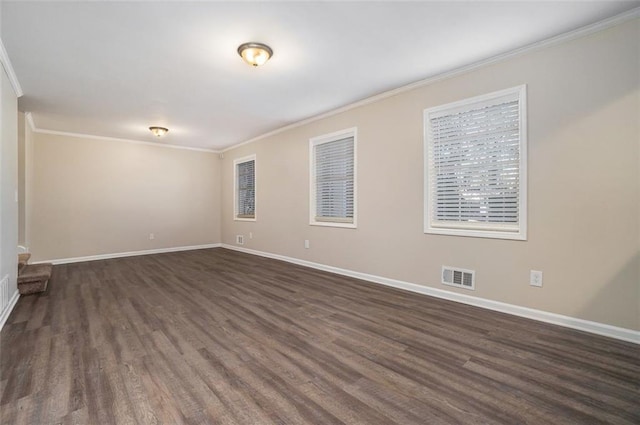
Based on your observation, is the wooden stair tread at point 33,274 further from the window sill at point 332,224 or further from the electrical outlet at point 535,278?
the electrical outlet at point 535,278

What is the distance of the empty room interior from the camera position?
1718 mm

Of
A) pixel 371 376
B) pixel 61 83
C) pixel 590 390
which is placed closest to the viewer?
pixel 590 390

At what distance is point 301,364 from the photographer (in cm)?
198

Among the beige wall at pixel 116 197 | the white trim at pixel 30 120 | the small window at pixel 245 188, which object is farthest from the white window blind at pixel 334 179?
the white trim at pixel 30 120

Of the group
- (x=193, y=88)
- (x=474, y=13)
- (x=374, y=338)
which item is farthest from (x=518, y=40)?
(x=193, y=88)

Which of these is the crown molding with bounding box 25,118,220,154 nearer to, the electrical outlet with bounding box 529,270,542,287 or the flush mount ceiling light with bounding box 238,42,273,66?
the flush mount ceiling light with bounding box 238,42,273,66

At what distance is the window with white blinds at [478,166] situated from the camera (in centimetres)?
281

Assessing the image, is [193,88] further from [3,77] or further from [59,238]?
[59,238]

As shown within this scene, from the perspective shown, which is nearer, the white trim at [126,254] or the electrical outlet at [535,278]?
the electrical outlet at [535,278]

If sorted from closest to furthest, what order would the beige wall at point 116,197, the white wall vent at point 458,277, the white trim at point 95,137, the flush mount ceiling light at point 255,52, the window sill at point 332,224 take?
1. the flush mount ceiling light at point 255,52
2. the white wall vent at point 458,277
3. the window sill at point 332,224
4. the white trim at point 95,137
5. the beige wall at point 116,197

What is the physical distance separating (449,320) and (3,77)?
4.86 metres

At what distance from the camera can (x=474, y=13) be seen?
88.0 inches

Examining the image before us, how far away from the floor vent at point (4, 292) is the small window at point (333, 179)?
3.67 m

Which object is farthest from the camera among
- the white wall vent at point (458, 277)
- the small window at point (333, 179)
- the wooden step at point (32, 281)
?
the small window at point (333, 179)
